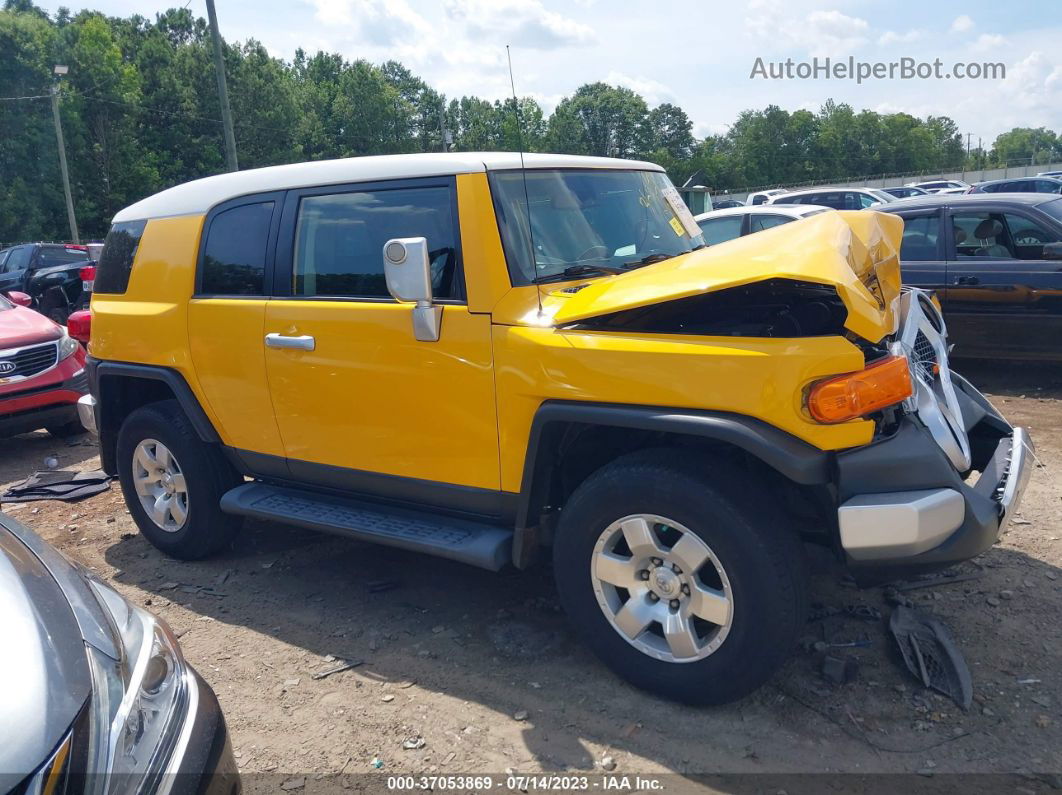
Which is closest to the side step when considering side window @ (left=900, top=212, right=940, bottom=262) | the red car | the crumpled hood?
the crumpled hood

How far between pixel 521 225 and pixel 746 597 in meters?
1.72

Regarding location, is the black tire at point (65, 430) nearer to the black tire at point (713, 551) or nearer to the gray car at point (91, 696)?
the gray car at point (91, 696)

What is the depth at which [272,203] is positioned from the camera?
4.25 metres

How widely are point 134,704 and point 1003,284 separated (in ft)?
24.5

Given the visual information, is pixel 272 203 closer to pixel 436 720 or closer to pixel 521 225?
pixel 521 225

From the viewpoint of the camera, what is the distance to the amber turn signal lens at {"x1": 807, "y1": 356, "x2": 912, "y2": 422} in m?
2.78

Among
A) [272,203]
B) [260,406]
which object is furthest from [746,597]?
[272,203]

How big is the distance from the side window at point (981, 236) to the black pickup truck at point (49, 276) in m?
13.8

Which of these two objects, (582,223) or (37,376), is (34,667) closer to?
(582,223)

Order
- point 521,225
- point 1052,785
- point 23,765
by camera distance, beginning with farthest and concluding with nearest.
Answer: point 521,225
point 1052,785
point 23,765

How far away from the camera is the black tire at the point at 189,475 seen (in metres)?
4.62

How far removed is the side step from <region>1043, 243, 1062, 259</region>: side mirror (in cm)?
594

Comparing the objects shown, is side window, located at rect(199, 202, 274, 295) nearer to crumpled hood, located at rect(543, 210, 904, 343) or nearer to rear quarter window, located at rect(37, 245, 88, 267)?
crumpled hood, located at rect(543, 210, 904, 343)

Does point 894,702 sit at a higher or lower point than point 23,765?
lower
